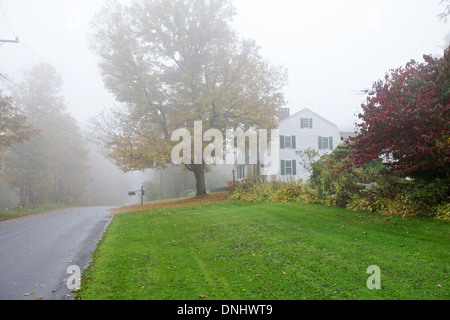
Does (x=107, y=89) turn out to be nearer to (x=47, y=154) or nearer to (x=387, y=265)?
(x=47, y=154)

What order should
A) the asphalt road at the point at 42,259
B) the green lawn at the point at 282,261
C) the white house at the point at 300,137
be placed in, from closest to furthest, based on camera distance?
the green lawn at the point at 282,261 → the asphalt road at the point at 42,259 → the white house at the point at 300,137

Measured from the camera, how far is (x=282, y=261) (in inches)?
194

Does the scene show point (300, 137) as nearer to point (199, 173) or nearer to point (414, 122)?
point (199, 173)

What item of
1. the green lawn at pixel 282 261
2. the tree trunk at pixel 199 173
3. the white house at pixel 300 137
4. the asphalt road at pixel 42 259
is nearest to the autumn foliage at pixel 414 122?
the green lawn at pixel 282 261

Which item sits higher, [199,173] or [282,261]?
[199,173]

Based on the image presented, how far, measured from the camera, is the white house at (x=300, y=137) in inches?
1054

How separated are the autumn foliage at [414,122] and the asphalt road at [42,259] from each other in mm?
6595

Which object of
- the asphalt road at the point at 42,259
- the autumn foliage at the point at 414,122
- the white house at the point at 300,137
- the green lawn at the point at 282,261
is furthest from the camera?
the white house at the point at 300,137

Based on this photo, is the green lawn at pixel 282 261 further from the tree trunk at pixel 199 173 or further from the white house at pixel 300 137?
the white house at pixel 300 137

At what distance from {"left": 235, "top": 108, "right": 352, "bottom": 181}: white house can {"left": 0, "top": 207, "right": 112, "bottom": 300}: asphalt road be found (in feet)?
64.6

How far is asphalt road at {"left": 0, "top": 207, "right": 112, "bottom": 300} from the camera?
4.43 meters

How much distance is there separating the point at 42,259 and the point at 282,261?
509cm

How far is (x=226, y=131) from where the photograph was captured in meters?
18.1

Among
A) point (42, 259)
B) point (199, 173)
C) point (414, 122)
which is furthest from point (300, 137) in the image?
point (42, 259)
